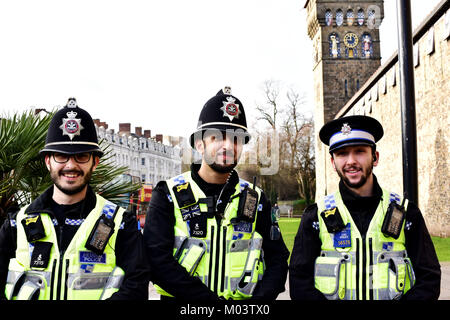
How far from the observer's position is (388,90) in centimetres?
2583

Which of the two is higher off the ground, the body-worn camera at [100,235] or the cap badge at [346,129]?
the cap badge at [346,129]

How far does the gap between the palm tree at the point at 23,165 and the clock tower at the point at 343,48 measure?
138 ft

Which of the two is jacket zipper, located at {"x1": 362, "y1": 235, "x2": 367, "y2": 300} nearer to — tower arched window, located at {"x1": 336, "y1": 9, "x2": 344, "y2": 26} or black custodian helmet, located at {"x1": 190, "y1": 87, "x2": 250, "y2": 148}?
black custodian helmet, located at {"x1": 190, "y1": 87, "x2": 250, "y2": 148}

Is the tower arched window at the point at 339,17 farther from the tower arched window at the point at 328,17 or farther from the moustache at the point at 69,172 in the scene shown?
the moustache at the point at 69,172

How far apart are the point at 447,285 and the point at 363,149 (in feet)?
16.2

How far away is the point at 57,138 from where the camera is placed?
2.91 meters

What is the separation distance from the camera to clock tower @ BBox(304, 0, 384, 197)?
46581 millimetres

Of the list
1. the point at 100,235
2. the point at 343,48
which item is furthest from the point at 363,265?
the point at 343,48

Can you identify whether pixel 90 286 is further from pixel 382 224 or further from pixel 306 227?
pixel 382 224

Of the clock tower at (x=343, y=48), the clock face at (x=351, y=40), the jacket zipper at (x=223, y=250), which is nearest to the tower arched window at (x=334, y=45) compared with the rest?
the clock tower at (x=343, y=48)

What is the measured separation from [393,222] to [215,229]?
104cm

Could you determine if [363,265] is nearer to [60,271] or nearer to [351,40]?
[60,271]

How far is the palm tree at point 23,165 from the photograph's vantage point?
5082mm
